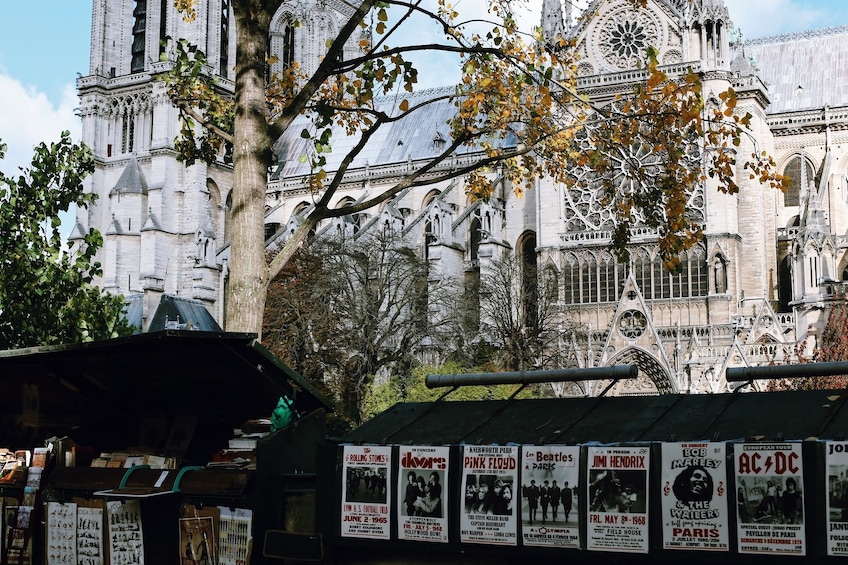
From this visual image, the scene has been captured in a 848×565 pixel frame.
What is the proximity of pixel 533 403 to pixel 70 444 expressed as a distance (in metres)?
3.31

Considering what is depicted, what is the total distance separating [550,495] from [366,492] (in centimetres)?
112

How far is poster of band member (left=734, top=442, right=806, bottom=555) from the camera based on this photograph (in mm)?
5352

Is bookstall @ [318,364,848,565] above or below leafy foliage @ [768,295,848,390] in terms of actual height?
below

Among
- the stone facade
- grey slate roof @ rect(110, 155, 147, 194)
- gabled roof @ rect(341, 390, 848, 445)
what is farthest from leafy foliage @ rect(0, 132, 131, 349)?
grey slate roof @ rect(110, 155, 147, 194)

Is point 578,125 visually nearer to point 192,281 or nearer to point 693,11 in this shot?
point 693,11

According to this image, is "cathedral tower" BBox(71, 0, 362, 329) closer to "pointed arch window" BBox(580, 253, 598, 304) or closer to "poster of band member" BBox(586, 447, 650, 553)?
"pointed arch window" BBox(580, 253, 598, 304)

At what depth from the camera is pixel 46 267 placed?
17453mm

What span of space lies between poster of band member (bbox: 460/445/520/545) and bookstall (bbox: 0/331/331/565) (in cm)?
124

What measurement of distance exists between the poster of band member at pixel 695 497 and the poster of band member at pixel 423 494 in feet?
4.01

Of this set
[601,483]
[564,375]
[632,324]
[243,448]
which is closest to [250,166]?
[243,448]

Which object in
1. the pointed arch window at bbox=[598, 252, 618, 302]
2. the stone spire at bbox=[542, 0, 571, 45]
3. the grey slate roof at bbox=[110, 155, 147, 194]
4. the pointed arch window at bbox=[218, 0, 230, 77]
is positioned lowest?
the pointed arch window at bbox=[598, 252, 618, 302]

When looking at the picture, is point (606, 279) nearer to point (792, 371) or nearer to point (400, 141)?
point (400, 141)

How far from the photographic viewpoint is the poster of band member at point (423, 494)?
20.5ft

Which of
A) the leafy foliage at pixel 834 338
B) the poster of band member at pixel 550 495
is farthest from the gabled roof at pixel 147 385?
the leafy foliage at pixel 834 338
